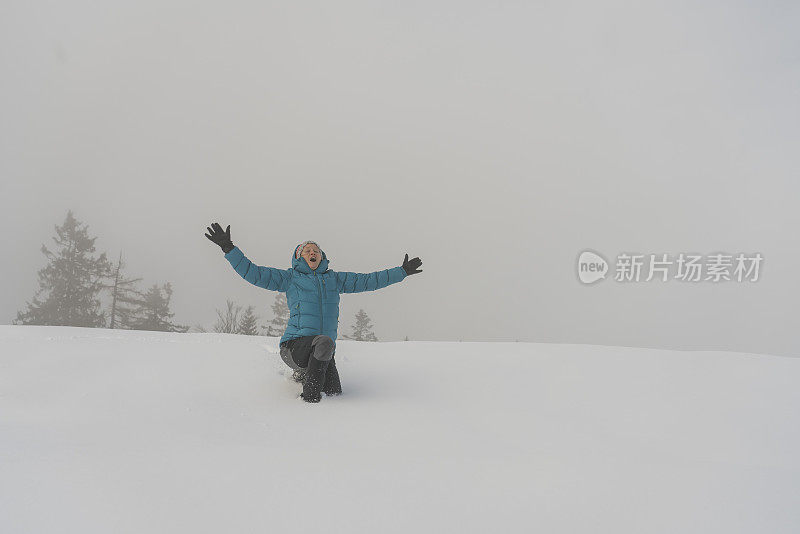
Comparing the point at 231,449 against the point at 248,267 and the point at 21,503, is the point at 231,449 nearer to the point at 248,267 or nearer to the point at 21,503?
the point at 21,503

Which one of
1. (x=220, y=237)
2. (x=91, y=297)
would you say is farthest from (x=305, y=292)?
(x=91, y=297)

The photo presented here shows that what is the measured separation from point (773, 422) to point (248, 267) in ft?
16.5

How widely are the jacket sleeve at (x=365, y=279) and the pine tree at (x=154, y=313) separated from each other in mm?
25338

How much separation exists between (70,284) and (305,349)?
93.3 feet

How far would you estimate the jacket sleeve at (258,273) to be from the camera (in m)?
4.54

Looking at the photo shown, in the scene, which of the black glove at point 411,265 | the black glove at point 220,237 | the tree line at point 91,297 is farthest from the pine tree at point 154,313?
the black glove at point 411,265

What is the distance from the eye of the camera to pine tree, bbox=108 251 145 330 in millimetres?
26188

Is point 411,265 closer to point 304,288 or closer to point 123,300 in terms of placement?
point 304,288

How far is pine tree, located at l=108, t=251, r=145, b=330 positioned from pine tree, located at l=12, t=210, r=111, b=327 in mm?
567

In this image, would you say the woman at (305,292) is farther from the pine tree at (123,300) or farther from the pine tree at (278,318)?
the pine tree at (123,300)

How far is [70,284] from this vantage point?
2609cm

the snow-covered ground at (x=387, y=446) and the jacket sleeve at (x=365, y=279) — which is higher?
the jacket sleeve at (x=365, y=279)

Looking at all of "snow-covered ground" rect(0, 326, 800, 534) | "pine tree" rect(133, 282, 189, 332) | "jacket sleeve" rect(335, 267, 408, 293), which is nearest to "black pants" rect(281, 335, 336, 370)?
"snow-covered ground" rect(0, 326, 800, 534)

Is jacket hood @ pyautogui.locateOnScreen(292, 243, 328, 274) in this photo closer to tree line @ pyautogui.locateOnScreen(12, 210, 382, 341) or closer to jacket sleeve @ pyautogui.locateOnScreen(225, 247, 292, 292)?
jacket sleeve @ pyautogui.locateOnScreen(225, 247, 292, 292)
